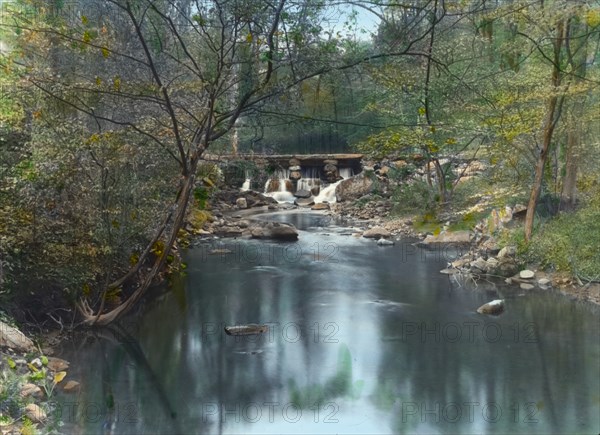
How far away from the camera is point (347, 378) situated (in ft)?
21.5

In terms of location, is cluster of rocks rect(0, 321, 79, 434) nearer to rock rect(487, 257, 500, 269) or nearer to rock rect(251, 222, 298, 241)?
rock rect(487, 257, 500, 269)

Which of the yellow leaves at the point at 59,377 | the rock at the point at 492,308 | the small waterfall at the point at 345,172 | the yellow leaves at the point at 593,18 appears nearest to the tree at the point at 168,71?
the yellow leaves at the point at 59,377

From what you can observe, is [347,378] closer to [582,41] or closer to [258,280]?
[258,280]

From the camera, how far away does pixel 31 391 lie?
18.4 ft

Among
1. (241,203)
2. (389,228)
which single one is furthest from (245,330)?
(241,203)

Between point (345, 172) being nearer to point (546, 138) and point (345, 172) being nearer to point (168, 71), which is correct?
point (546, 138)

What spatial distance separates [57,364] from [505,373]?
200 inches

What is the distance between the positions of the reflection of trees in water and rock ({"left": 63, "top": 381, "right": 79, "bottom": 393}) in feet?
10.5

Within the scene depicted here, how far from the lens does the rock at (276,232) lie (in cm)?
1427

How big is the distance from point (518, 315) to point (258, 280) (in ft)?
14.8

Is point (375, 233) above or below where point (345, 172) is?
below

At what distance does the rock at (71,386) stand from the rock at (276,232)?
829 cm

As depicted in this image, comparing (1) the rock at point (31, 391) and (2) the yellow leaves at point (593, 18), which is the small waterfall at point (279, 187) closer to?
(2) the yellow leaves at point (593, 18)

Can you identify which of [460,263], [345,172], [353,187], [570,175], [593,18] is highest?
[593,18]
